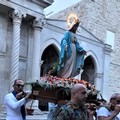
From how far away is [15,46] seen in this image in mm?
15000

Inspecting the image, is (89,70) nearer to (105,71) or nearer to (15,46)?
(105,71)

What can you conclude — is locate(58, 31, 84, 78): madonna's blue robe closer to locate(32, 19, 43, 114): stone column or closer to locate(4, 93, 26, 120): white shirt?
locate(4, 93, 26, 120): white shirt

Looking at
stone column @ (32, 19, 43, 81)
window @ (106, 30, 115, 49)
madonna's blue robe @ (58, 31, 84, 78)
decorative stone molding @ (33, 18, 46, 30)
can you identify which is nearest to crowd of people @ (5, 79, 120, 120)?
madonna's blue robe @ (58, 31, 84, 78)

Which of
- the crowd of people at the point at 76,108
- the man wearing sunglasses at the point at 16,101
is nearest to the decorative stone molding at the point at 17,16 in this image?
the crowd of people at the point at 76,108

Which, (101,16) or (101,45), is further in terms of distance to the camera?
(101,16)

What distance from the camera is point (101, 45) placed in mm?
21844

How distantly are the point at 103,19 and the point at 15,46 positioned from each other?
43.4ft

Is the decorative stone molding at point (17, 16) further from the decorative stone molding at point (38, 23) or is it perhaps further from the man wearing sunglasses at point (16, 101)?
the man wearing sunglasses at point (16, 101)

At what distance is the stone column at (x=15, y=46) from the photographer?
48.6 feet

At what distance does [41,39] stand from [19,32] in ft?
8.08

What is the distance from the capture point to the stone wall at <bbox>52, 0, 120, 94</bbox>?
25484mm

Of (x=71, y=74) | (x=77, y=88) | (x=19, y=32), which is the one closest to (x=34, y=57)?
(x=19, y=32)

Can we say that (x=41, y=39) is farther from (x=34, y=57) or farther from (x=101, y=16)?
(x=101, y=16)

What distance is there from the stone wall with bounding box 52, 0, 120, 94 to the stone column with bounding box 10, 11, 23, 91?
10708mm
